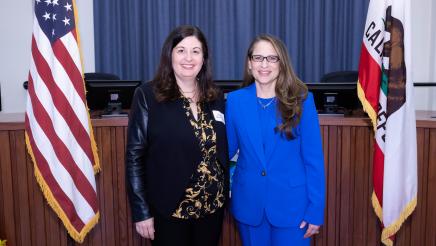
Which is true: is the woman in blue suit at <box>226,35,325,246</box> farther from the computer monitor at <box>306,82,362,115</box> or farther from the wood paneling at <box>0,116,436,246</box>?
the computer monitor at <box>306,82,362,115</box>

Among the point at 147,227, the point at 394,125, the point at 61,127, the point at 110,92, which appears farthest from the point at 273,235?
the point at 110,92

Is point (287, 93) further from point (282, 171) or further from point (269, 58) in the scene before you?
point (282, 171)

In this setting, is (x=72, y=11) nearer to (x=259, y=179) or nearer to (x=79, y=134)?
(x=79, y=134)

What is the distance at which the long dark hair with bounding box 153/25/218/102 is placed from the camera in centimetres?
169

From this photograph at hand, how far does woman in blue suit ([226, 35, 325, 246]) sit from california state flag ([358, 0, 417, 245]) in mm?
672

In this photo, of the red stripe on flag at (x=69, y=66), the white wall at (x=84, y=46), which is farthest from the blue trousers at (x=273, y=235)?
the white wall at (x=84, y=46)

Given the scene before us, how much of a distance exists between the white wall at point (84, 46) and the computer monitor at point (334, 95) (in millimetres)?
2501

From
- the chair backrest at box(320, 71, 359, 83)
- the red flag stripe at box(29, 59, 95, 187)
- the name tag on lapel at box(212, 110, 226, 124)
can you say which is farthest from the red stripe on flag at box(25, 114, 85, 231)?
the chair backrest at box(320, 71, 359, 83)

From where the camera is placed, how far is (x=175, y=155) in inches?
65.7

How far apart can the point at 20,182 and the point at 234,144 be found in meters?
1.34

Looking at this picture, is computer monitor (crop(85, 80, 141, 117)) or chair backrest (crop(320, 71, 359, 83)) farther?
chair backrest (crop(320, 71, 359, 83))

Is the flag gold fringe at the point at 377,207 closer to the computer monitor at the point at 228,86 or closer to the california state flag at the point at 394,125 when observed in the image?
the california state flag at the point at 394,125

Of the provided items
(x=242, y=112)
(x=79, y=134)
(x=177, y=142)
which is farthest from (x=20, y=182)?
(x=242, y=112)

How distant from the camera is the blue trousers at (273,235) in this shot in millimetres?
1772
